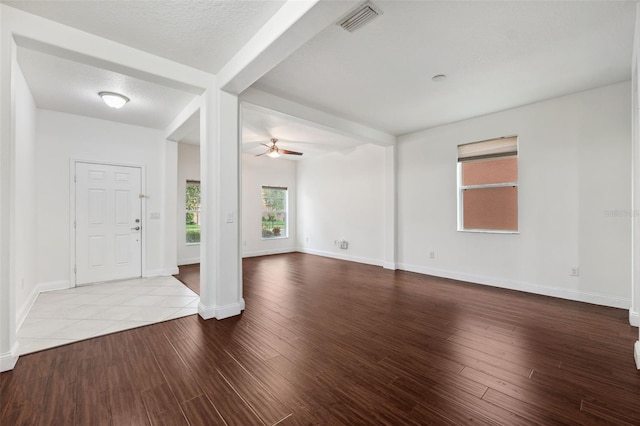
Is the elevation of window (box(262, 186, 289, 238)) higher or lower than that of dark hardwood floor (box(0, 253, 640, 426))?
higher

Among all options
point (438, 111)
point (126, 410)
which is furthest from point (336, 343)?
point (438, 111)

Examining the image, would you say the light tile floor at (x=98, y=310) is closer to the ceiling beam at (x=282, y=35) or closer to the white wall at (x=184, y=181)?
the white wall at (x=184, y=181)

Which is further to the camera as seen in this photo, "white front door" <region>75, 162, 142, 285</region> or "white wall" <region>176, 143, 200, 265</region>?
"white wall" <region>176, 143, 200, 265</region>

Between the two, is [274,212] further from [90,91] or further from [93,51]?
[93,51]

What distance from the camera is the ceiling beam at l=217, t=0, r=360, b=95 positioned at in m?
1.90

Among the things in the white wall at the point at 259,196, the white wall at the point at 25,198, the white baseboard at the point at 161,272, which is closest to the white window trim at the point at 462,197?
the white wall at the point at 259,196

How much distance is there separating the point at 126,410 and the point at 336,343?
1607mm

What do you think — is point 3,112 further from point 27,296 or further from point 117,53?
point 27,296

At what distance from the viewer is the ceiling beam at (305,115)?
140 inches

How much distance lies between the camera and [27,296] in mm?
3453

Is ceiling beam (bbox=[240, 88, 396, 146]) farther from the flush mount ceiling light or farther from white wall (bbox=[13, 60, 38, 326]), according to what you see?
white wall (bbox=[13, 60, 38, 326])

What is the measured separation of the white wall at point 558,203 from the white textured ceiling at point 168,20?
402 centimetres

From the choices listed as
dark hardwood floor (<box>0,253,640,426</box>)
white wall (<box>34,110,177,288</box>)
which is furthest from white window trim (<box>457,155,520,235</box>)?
white wall (<box>34,110,177,288</box>)

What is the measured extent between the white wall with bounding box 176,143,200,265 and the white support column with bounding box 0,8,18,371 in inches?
165
